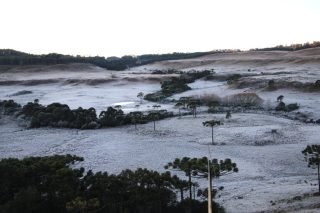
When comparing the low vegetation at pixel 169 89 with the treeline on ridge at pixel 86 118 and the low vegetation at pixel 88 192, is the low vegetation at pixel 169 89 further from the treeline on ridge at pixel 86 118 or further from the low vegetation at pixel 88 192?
the low vegetation at pixel 88 192

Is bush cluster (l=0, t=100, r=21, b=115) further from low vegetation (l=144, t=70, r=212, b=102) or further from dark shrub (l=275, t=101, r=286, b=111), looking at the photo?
dark shrub (l=275, t=101, r=286, b=111)

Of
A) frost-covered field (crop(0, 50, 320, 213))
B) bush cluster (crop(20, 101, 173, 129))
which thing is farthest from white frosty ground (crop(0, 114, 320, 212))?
bush cluster (crop(20, 101, 173, 129))

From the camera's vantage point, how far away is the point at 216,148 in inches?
2212

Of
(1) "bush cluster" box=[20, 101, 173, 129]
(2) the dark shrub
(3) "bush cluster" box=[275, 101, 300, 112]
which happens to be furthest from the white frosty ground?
(2) the dark shrub

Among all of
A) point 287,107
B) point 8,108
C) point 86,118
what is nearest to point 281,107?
point 287,107

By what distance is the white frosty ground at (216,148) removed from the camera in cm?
3866

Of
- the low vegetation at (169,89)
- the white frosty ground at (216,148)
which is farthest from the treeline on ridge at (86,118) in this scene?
the low vegetation at (169,89)

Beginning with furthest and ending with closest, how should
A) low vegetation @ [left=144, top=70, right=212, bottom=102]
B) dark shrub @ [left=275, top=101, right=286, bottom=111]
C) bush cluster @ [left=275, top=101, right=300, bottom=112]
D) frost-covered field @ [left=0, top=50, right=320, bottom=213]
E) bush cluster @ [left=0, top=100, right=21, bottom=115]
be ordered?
1. low vegetation @ [left=144, top=70, right=212, bottom=102]
2. bush cluster @ [left=0, top=100, right=21, bottom=115]
3. dark shrub @ [left=275, top=101, right=286, bottom=111]
4. bush cluster @ [left=275, top=101, right=300, bottom=112]
5. frost-covered field @ [left=0, top=50, right=320, bottom=213]

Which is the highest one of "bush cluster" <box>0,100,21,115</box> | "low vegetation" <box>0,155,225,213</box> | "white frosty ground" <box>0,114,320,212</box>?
"low vegetation" <box>0,155,225,213</box>

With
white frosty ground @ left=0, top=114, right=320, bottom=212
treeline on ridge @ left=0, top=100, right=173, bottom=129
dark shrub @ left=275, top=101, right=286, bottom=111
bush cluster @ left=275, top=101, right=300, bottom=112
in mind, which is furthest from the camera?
dark shrub @ left=275, top=101, right=286, bottom=111

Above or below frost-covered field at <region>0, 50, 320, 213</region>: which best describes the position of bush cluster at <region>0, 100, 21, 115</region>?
above

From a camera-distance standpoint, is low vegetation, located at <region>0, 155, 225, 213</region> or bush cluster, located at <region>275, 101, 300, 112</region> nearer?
low vegetation, located at <region>0, 155, 225, 213</region>

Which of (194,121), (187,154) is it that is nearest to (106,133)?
(194,121)

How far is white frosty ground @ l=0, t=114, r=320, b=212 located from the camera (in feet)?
127
